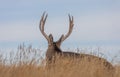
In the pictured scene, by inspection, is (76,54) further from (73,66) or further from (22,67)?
(22,67)

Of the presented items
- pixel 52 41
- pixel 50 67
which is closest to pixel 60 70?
pixel 50 67

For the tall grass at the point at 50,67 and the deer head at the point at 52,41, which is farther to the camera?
the deer head at the point at 52,41

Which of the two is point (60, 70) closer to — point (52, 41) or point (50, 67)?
point (50, 67)

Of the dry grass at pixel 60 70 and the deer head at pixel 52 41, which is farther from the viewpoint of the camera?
the deer head at pixel 52 41

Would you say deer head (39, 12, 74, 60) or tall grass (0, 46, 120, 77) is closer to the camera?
tall grass (0, 46, 120, 77)

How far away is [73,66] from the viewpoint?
10.7 metres

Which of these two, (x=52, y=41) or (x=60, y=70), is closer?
(x=60, y=70)

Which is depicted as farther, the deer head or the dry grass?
the deer head

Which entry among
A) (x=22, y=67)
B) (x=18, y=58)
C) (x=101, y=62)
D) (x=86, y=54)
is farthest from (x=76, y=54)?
(x=22, y=67)

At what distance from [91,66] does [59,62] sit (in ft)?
2.88

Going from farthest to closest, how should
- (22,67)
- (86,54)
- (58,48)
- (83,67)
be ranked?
1. (58,48)
2. (86,54)
3. (83,67)
4. (22,67)

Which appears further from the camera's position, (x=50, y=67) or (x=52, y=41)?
(x=52, y=41)

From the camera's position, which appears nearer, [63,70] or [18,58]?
[63,70]

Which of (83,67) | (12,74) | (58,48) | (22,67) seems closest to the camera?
(12,74)
